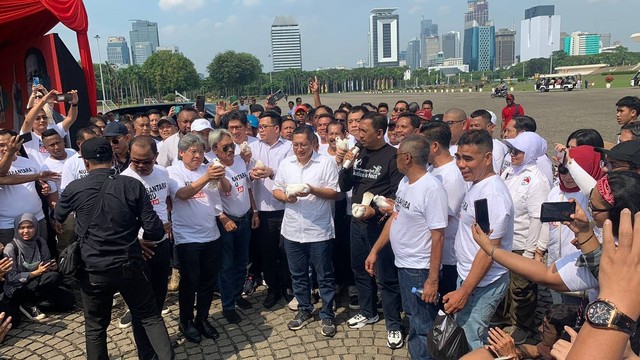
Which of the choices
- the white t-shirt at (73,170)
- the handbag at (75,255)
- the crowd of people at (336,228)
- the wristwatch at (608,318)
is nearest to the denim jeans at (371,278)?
the crowd of people at (336,228)

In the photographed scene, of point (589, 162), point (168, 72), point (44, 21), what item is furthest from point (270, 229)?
point (168, 72)

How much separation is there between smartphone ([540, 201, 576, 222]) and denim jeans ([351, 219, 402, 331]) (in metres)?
1.89

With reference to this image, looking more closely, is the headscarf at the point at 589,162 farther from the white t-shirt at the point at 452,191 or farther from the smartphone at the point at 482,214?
the smartphone at the point at 482,214

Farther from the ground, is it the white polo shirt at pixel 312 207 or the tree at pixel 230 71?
the tree at pixel 230 71

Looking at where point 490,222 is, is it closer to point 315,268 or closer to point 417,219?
point 417,219

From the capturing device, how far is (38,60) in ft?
35.6

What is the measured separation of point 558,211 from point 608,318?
73 cm

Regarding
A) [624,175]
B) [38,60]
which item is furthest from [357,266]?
[38,60]

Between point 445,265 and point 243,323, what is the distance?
2256 mm

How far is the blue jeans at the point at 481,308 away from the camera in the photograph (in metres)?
2.99

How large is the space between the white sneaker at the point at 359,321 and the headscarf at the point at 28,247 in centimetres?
361

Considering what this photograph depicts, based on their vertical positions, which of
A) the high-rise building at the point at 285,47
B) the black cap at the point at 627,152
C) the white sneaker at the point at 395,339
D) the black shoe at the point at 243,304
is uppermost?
the high-rise building at the point at 285,47

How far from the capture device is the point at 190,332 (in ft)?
14.0

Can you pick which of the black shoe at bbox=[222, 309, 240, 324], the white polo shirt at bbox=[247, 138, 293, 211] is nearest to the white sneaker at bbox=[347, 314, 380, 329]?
the black shoe at bbox=[222, 309, 240, 324]
